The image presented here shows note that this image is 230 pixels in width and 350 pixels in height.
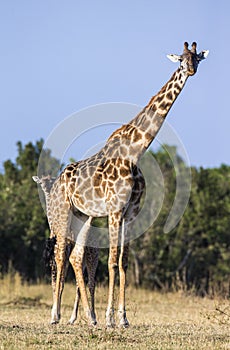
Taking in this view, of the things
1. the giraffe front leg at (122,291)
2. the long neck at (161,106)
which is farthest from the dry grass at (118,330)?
the long neck at (161,106)

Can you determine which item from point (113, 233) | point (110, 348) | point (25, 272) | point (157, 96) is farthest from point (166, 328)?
point (25, 272)

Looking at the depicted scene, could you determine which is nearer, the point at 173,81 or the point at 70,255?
the point at 173,81

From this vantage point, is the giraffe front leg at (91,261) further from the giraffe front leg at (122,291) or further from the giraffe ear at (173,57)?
the giraffe ear at (173,57)

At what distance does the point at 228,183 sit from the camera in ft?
84.2

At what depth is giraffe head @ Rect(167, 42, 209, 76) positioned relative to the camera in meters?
10.0

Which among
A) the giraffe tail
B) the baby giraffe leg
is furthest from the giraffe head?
the giraffe tail

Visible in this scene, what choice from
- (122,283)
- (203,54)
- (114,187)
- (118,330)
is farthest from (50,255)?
(203,54)

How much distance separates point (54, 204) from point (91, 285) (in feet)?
4.53

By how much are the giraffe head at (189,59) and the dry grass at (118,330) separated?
10.6 feet

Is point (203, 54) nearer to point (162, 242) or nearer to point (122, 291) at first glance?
point (122, 291)

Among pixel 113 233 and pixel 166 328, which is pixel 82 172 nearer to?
pixel 113 233

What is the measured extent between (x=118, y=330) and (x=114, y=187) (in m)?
2.01

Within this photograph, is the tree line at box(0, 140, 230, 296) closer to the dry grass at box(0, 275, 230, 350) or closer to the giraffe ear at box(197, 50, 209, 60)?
the dry grass at box(0, 275, 230, 350)

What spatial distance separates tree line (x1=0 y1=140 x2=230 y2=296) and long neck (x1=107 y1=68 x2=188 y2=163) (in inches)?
453
